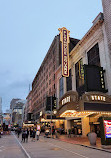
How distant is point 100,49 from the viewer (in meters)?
Answer: 25.3

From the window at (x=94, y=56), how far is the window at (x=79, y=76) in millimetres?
3378

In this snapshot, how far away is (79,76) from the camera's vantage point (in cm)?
3244

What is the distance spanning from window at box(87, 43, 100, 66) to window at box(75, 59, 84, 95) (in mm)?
3378

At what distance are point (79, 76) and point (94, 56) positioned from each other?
252 inches

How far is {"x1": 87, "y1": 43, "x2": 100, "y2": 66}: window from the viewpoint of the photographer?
2643cm

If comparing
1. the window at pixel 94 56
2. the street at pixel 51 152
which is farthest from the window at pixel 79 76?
the street at pixel 51 152

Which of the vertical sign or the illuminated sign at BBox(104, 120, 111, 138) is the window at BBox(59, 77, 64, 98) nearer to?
the vertical sign

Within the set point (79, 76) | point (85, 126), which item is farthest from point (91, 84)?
point (85, 126)

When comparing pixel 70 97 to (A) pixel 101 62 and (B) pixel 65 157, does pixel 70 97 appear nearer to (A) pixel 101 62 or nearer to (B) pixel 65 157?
(A) pixel 101 62

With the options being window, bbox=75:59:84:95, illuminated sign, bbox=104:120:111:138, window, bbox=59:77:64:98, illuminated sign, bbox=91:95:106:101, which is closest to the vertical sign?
window, bbox=75:59:84:95

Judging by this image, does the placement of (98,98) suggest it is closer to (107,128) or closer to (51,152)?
(107,128)

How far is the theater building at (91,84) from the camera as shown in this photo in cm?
2028

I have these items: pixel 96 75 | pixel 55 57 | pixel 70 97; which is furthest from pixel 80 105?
pixel 55 57

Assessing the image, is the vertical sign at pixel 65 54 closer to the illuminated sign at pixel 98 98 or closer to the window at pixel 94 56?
the window at pixel 94 56
